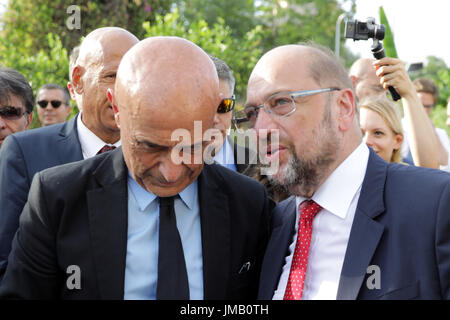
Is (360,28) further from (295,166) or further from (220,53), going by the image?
(220,53)

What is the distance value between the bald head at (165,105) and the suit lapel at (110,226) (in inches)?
8.7

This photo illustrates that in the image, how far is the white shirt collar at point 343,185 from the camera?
2377 millimetres

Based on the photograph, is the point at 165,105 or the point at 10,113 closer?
the point at 165,105

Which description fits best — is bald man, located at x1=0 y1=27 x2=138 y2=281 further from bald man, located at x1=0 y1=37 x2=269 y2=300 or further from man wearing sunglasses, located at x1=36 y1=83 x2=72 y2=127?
man wearing sunglasses, located at x1=36 y1=83 x2=72 y2=127

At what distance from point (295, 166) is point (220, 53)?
253 inches

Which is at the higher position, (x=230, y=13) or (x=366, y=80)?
(x=230, y=13)

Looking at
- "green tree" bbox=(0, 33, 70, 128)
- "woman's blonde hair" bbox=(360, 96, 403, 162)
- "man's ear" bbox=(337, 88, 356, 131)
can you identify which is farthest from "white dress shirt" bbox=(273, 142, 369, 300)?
"green tree" bbox=(0, 33, 70, 128)

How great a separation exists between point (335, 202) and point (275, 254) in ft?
1.23

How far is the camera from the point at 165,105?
191 centimetres

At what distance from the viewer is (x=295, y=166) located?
8.04 feet

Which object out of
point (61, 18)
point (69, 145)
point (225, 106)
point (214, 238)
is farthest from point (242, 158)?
point (61, 18)

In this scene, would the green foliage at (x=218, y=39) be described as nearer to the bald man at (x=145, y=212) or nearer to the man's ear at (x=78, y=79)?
the man's ear at (x=78, y=79)

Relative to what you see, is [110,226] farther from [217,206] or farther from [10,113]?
[10,113]

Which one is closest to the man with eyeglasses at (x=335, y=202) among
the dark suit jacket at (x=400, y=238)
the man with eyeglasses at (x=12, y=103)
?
the dark suit jacket at (x=400, y=238)
